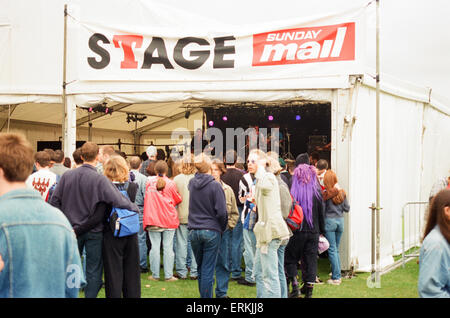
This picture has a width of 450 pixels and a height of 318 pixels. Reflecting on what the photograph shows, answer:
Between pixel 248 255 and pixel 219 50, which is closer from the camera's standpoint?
pixel 248 255

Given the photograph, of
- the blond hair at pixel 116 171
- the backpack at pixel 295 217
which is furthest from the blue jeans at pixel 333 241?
the blond hair at pixel 116 171

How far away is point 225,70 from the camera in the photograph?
866 cm

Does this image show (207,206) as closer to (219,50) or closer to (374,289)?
(374,289)

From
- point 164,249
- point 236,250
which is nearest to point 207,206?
point 164,249

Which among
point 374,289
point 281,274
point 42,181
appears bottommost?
point 374,289

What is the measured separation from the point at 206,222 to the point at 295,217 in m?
1.05

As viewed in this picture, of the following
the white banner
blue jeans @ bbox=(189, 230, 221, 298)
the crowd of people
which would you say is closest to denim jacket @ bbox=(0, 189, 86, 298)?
the crowd of people

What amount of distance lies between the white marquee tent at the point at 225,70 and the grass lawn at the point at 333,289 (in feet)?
1.83

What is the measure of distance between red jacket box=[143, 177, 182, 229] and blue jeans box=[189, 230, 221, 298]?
1659 mm

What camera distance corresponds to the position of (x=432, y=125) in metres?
12.6

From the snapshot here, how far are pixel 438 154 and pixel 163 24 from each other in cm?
856

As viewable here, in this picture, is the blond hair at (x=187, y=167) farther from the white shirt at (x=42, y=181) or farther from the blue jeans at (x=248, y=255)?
the white shirt at (x=42, y=181)
